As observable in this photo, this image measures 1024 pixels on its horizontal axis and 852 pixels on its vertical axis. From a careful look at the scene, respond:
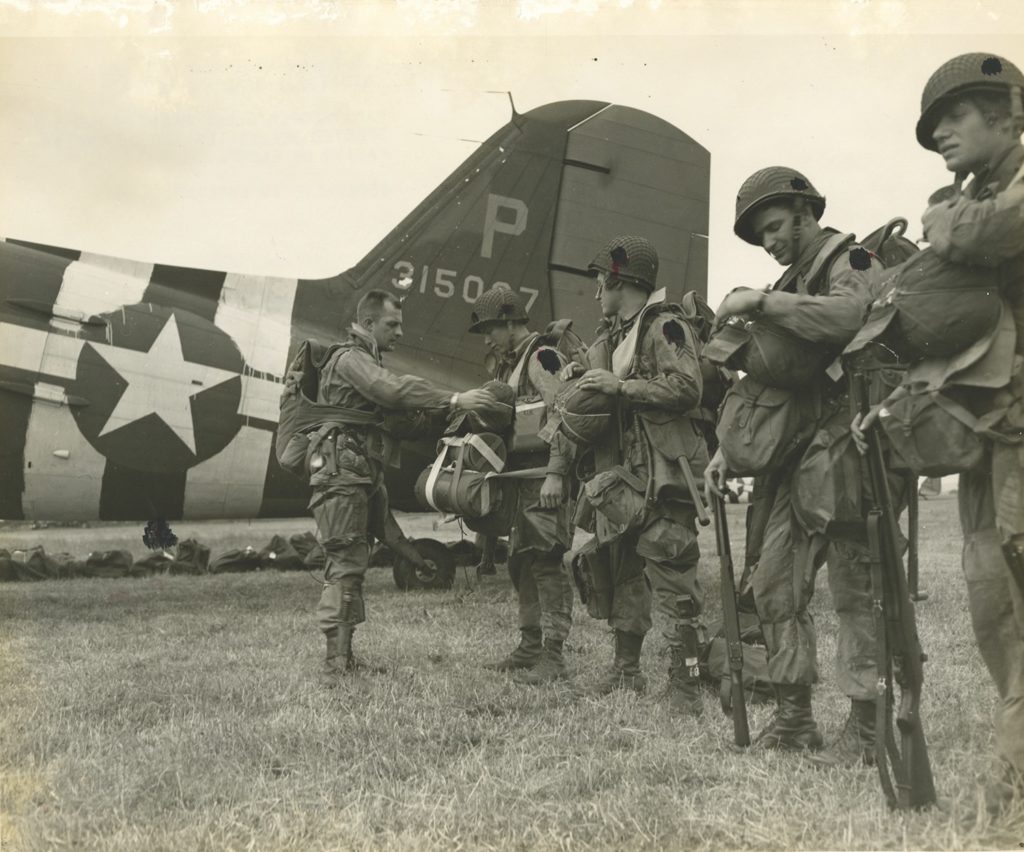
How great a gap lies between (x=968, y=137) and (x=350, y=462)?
12.0 ft

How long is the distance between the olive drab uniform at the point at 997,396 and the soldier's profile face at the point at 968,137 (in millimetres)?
30

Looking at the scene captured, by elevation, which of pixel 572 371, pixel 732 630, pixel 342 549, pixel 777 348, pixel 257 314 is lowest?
pixel 732 630

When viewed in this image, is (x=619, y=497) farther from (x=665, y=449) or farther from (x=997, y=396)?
(x=997, y=396)

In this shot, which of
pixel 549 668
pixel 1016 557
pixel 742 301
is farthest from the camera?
pixel 549 668

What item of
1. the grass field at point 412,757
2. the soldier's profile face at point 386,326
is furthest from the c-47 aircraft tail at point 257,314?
the soldier's profile face at point 386,326

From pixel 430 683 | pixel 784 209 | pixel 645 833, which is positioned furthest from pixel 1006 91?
pixel 430 683

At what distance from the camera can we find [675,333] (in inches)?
176

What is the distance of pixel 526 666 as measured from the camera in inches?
205

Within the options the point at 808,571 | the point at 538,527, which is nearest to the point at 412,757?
the point at 808,571

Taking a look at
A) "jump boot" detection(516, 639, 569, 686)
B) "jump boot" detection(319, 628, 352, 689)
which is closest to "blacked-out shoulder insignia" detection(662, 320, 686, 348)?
"jump boot" detection(516, 639, 569, 686)

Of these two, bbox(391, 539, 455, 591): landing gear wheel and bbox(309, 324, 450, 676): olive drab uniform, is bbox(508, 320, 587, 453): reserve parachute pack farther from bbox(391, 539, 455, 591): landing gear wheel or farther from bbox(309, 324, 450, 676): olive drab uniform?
bbox(391, 539, 455, 591): landing gear wheel

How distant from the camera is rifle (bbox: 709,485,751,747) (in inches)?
127

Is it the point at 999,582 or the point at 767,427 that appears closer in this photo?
the point at 999,582

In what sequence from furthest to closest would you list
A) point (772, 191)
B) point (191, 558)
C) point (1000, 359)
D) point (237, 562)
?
point (237, 562), point (191, 558), point (772, 191), point (1000, 359)
